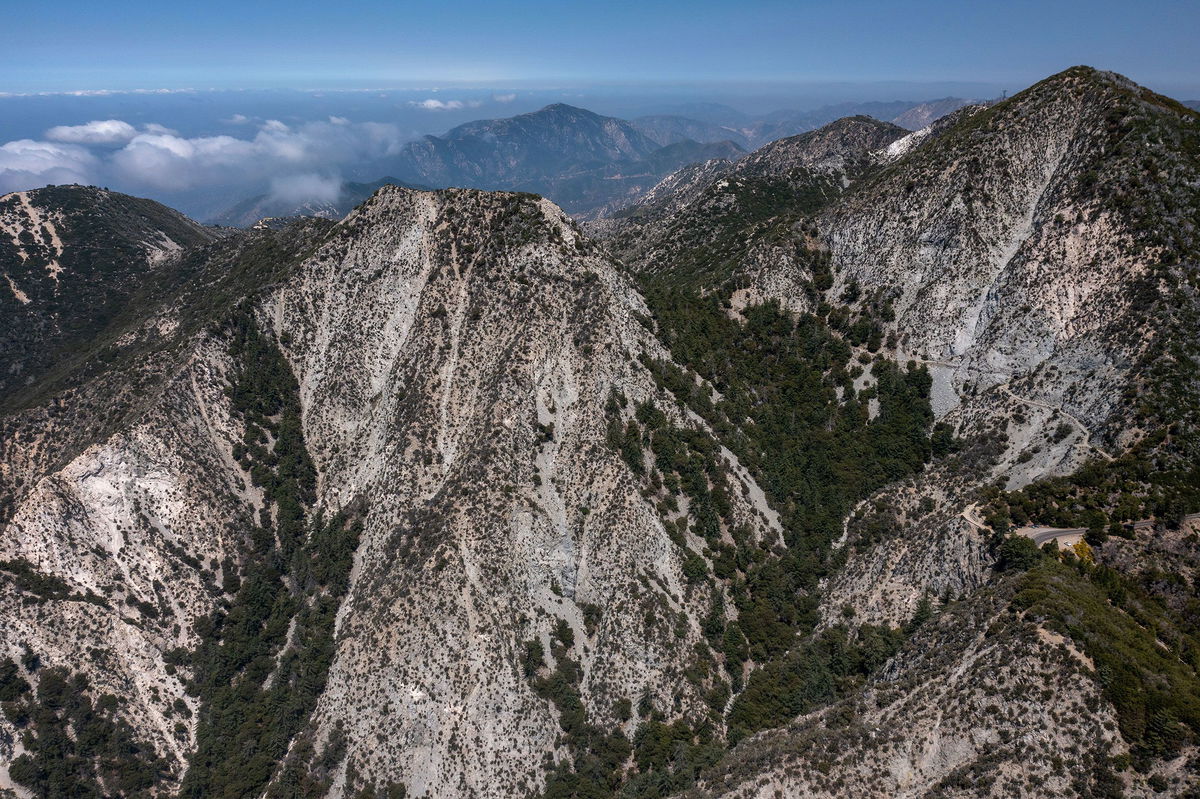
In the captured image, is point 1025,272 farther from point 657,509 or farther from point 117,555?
point 117,555

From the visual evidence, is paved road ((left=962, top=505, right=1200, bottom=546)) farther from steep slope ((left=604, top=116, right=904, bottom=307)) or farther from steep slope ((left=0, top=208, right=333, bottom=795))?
steep slope ((left=0, top=208, right=333, bottom=795))

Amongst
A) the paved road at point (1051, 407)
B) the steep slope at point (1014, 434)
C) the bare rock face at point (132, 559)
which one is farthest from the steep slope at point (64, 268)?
the paved road at point (1051, 407)

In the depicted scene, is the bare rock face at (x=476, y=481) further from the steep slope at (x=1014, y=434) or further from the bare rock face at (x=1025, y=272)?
the bare rock face at (x=1025, y=272)

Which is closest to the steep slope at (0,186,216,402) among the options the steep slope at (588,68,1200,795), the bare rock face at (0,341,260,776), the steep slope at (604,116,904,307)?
the bare rock face at (0,341,260,776)

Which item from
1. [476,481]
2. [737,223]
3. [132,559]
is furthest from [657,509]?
[737,223]

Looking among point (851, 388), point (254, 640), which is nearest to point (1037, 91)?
point (851, 388)

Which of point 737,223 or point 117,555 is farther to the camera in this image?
point 737,223
